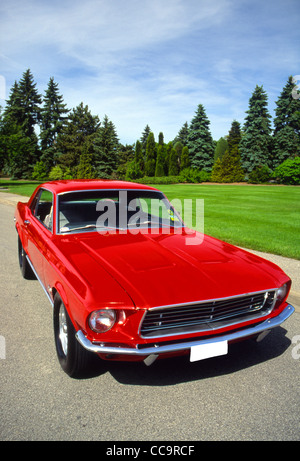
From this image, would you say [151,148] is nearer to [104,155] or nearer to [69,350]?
[104,155]

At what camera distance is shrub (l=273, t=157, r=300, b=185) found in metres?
41.7

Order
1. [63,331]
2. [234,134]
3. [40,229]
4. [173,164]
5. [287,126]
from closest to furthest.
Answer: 1. [63,331]
2. [40,229]
3. [287,126]
4. [173,164]
5. [234,134]

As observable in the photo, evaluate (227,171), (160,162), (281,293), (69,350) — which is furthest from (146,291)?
(160,162)

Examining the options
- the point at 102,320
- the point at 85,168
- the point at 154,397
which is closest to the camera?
the point at 102,320

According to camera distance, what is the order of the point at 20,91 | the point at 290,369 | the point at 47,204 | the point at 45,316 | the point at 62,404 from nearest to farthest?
the point at 62,404, the point at 290,369, the point at 45,316, the point at 47,204, the point at 20,91

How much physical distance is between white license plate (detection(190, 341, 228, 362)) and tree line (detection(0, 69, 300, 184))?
4300 centimetres

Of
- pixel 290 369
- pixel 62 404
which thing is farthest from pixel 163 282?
pixel 290 369

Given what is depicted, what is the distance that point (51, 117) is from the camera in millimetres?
56281

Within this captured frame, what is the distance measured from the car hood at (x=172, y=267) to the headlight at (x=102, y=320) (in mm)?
124

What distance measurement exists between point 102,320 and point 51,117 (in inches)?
2326

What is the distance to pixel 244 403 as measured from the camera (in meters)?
2.53

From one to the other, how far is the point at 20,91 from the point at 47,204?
58.1 m

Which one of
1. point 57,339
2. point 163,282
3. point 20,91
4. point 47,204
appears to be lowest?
point 57,339

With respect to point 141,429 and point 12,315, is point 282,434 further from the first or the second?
point 12,315
